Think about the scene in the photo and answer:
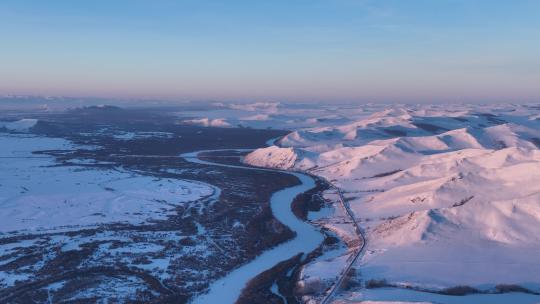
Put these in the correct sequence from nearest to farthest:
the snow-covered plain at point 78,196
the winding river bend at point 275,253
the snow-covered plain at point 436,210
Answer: the winding river bend at point 275,253 < the snow-covered plain at point 436,210 < the snow-covered plain at point 78,196

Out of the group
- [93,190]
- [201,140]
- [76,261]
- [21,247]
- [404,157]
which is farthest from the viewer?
[201,140]

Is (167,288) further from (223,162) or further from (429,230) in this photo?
(223,162)

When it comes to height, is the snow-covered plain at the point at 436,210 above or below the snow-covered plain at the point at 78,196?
above

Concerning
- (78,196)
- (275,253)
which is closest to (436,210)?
(275,253)

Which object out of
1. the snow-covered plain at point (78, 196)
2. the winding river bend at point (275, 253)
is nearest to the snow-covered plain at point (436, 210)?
the winding river bend at point (275, 253)

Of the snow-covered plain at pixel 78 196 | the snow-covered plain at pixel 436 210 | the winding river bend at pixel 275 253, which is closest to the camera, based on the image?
the winding river bend at pixel 275 253

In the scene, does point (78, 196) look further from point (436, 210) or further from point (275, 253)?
point (436, 210)

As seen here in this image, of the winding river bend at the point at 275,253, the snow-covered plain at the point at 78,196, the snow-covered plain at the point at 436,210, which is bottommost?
the winding river bend at the point at 275,253

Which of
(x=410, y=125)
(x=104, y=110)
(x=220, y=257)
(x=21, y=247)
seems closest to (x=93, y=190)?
(x=21, y=247)

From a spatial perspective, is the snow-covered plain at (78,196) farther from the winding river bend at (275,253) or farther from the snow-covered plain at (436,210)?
the snow-covered plain at (436,210)
